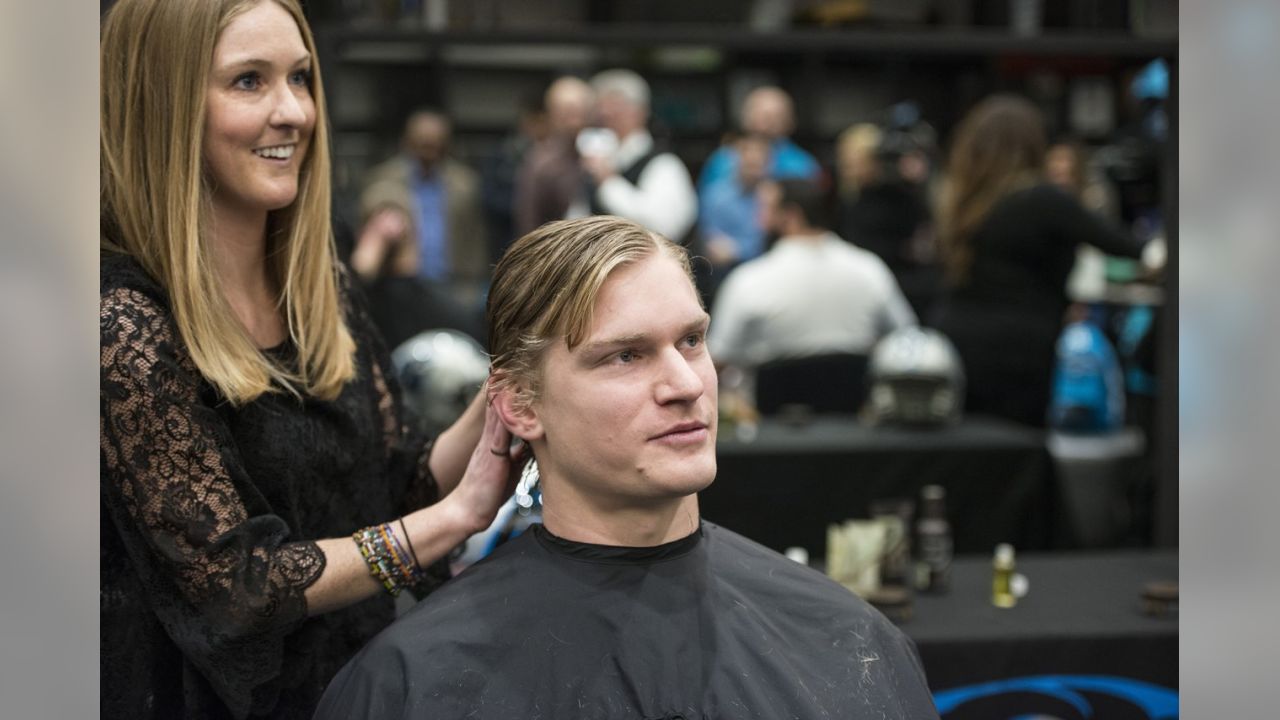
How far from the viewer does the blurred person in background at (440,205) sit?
6.80m

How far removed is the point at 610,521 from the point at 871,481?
8.44 feet

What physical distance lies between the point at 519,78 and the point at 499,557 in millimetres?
7774

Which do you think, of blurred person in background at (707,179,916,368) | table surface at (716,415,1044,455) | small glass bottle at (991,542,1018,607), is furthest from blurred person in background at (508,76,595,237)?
small glass bottle at (991,542,1018,607)

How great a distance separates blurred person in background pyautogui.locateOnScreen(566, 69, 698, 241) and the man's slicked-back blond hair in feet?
12.7

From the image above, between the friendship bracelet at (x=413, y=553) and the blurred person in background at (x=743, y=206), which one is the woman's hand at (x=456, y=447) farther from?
the blurred person in background at (x=743, y=206)

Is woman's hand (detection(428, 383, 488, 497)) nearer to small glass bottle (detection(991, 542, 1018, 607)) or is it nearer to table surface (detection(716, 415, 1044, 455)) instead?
small glass bottle (detection(991, 542, 1018, 607))

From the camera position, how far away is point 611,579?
5.20ft

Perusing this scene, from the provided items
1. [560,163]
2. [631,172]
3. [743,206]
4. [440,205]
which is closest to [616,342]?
[631,172]

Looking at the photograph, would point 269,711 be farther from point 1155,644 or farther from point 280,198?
point 1155,644

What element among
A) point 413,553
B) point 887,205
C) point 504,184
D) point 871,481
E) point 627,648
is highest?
point 504,184

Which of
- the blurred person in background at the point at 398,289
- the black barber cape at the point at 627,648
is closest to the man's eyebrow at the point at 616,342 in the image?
the black barber cape at the point at 627,648

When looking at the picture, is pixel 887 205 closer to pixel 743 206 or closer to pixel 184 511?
pixel 743 206

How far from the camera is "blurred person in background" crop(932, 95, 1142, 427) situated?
14.5ft

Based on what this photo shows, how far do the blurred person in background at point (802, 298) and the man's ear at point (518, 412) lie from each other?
3039 mm
